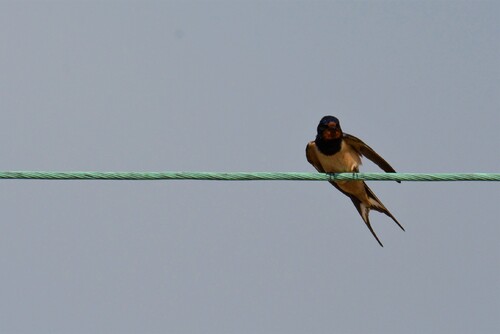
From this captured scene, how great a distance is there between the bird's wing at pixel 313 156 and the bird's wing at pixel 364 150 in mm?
265

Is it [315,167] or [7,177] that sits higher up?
[315,167]

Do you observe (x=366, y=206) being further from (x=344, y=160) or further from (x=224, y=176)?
(x=224, y=176)

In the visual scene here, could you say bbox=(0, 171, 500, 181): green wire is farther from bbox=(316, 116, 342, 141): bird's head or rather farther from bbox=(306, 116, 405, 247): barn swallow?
bbox=(316, 116, 342, 141): bird's head

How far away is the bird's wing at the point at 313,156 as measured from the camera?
788cm

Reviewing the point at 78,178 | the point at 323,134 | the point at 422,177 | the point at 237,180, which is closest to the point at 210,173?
the point at 237,180

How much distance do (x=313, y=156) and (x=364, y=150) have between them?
44 cm

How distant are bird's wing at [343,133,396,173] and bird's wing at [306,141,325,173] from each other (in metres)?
0.27

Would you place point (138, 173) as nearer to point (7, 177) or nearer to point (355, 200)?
point (7, 177)


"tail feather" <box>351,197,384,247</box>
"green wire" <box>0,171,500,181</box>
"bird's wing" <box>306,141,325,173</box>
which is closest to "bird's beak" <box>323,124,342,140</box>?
"bird's wing" <box>306,141,325,173</box>

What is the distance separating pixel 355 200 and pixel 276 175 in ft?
8.68

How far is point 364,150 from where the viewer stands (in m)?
7.61

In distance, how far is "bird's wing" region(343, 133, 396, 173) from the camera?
7.25m

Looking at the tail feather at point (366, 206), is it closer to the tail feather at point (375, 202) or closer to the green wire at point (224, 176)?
the tail feather at point (375, 202)

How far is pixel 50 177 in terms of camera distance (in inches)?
207
